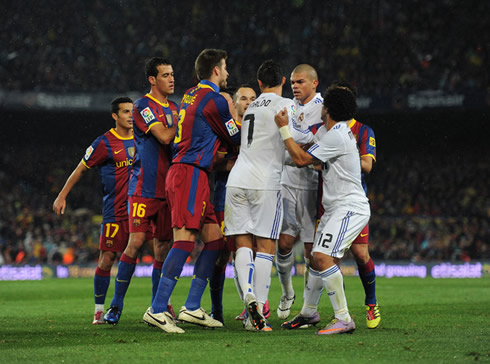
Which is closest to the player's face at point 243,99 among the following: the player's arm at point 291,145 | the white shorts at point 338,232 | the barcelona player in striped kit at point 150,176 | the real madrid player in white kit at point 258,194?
the barcelona player in striped kit at point 150,176

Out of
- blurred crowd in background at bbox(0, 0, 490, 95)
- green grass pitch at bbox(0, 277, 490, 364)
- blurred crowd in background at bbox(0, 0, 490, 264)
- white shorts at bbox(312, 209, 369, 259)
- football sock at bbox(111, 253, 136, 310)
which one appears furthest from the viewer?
blurred crowd in background at bbox(0, 0, 490, 95)

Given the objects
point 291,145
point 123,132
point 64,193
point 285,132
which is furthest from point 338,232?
point 64,193

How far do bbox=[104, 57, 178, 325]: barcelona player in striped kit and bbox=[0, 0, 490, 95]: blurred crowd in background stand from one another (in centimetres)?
1969

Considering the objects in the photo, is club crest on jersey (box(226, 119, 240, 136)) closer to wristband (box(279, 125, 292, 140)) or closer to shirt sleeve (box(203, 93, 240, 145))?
shirt sleeve (box(203, 93, 240, 145))

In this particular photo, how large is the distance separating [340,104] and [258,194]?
1.01m

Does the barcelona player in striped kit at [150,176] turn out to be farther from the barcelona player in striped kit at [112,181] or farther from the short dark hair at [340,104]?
the short dark hair at [340,104]

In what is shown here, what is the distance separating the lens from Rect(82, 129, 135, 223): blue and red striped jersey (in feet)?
24.8

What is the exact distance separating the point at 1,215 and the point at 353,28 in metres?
14.7

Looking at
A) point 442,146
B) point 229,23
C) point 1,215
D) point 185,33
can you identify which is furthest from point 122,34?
point 442,146

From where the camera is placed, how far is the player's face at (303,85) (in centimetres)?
696

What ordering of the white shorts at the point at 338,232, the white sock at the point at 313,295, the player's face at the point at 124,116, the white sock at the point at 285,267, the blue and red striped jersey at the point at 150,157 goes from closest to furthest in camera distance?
the white shorts at the point at 338,232, the white sock at the point at 313,295, the blue and red striped jersey at the point at 150,157, the white sock at the point at 285,267, the player's face at the point at 124,116

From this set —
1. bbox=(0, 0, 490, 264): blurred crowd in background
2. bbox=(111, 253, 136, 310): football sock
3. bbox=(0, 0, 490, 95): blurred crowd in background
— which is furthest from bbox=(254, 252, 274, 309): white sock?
bbox=(0, 0, 490, 95): blurred crowd in background

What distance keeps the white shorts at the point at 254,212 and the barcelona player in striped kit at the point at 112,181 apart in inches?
68.5

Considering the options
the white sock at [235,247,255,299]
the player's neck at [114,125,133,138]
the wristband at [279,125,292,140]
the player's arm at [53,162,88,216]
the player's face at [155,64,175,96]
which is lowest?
the white sock at [235,247,255,299]
